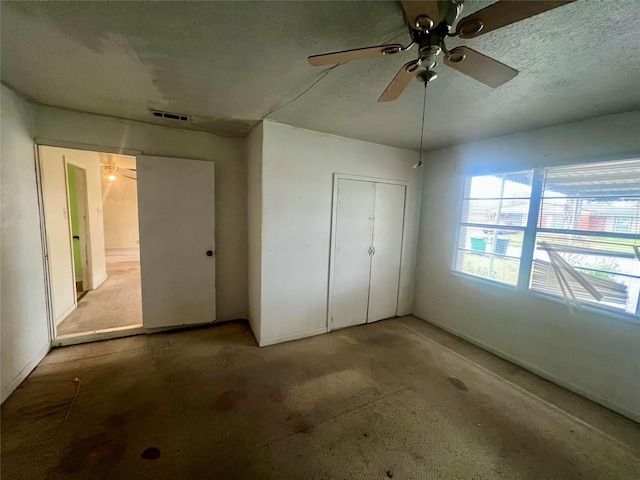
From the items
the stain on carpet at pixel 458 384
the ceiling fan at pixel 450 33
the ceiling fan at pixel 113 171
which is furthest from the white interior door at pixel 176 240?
the ceiling fan at pixel 113 171

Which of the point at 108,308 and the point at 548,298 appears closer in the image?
the point at 548,298

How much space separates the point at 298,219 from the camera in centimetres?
291

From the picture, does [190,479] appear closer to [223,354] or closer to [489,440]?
[223,354]

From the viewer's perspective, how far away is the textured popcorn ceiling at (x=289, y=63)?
1.20m

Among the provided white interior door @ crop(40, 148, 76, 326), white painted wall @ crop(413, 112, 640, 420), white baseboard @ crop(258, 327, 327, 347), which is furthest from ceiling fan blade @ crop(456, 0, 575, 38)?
white interior door @ crop(40, 148, 76, 326)

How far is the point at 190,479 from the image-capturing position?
144cm

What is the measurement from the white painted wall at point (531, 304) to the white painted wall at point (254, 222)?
2.39 metres

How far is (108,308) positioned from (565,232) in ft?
17.9

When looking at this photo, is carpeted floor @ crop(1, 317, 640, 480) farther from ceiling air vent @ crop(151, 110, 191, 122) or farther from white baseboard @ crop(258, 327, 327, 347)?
ceiling air vent @ crop(151, 110, 191, 122)

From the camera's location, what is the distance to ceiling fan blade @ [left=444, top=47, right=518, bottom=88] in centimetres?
113

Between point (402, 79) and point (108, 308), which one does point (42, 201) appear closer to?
point (108, 308)

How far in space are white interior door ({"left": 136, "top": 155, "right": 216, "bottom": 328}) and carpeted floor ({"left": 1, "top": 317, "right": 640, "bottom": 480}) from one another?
18.6 inches

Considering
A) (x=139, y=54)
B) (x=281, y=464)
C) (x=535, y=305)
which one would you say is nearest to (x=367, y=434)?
(x=281, y=464)

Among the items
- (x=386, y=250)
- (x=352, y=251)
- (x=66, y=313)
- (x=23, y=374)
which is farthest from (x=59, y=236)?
(x=386, y=250)
